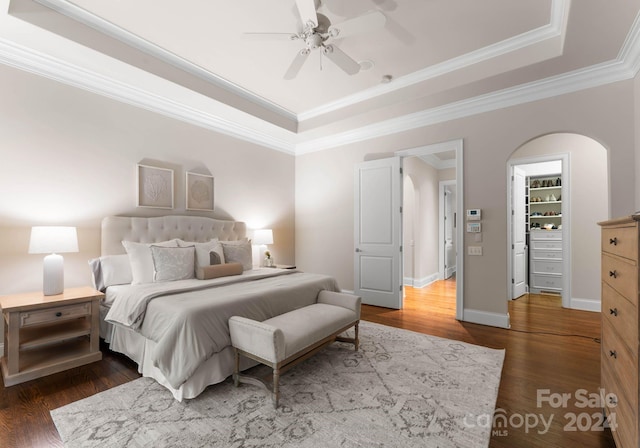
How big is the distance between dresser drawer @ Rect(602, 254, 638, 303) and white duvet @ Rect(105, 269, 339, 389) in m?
2.32

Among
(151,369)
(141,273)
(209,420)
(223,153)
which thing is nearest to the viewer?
(209,420)

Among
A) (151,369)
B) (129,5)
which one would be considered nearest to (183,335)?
(151,369)

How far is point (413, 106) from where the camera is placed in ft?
13.0

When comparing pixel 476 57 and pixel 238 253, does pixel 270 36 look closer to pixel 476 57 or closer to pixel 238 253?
pixel 476 57

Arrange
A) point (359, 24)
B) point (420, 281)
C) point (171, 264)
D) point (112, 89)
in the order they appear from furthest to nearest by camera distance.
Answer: point (420, 281)
point (112, 89)
point (171, 264)
point (359, 24)

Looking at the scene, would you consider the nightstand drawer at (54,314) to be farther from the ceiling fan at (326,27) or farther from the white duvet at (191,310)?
the ceiling fan at (326,27)

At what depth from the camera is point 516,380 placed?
238 centimetres

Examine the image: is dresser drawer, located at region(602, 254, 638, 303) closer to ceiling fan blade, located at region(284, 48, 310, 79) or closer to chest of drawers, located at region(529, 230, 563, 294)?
ceiling fan blade, located at region(284, 48, 310, 79)

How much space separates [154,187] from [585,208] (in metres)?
6.18

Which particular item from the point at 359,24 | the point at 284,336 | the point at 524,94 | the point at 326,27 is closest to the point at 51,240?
the point at 284,336

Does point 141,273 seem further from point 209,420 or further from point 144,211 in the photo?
point 209,420

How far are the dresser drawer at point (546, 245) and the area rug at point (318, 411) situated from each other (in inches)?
148

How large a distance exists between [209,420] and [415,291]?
475 centimetres

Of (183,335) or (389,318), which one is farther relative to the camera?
(389,318)
